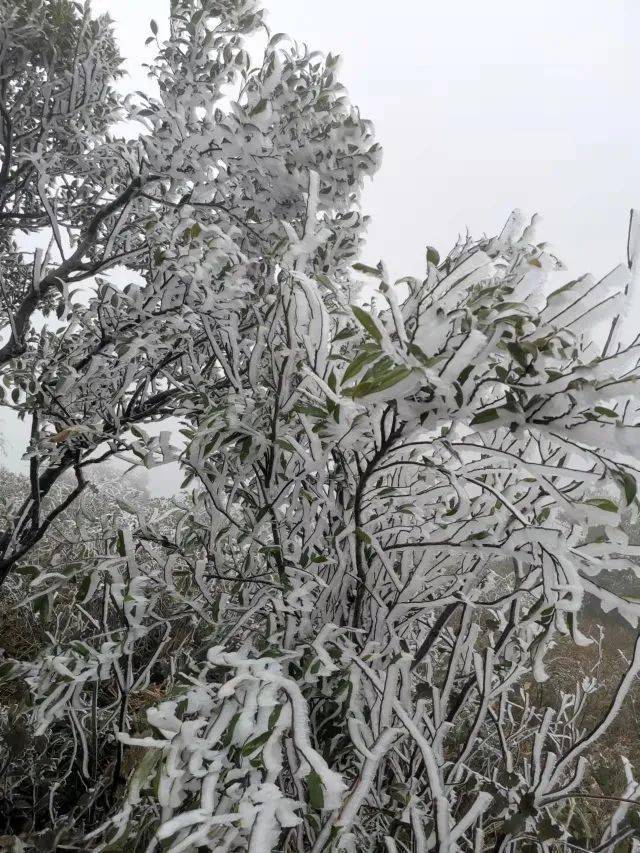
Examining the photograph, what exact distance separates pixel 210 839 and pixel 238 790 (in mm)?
72

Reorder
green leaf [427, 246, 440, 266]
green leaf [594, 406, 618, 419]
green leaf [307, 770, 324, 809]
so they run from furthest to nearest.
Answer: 1. green leaf [427, 246, 440, 266]
2. green leaf [594, 406, 618, 419]
3. green leaf [307, 770, 324, 809]

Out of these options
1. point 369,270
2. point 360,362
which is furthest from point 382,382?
point 369,270

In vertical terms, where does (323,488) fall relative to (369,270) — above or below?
below

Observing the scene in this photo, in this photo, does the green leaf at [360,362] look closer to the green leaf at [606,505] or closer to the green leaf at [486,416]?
the green leaf at [486,416]

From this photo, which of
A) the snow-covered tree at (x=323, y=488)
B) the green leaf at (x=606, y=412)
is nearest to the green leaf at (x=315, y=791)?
the snow-covered tree at (x=323, y=488)

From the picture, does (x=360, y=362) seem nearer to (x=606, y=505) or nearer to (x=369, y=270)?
(x=369, y=270)

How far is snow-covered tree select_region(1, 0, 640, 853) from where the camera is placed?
2.51ft

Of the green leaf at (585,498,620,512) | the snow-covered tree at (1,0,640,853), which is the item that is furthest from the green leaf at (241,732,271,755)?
the green leaf at (585,498,620,512)

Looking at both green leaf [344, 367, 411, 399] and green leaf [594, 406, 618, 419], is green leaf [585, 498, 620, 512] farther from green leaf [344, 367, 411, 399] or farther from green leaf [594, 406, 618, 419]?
green leaf [344, 367, 411, 399]

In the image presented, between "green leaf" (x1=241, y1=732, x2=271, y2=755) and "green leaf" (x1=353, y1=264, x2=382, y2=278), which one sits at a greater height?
"green leaf" (x1=353, y1=264, x2=382, y2=278)

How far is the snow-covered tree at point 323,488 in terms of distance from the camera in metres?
0.77

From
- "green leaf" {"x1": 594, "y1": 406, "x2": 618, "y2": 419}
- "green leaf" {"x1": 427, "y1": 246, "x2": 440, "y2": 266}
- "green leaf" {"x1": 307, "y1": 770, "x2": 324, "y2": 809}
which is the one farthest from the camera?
"green leaf" {"x1": 427, "y1": 246, "x2": 440, "y2": 266}

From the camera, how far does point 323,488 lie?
4.28ft

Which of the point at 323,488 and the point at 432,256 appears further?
the point at 323,488
